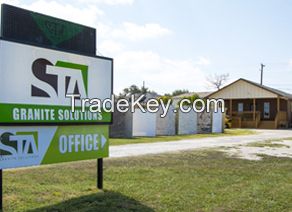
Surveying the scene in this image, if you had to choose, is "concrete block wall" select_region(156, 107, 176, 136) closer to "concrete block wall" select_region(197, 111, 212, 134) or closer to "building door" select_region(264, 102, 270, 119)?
"concrete block wall" select_region(197, 111, 212, 134)

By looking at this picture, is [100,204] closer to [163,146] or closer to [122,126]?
[163,146]

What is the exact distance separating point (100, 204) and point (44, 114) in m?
1.71

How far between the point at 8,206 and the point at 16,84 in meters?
1.85

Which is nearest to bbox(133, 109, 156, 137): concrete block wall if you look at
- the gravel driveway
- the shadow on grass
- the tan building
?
the gravel driveway

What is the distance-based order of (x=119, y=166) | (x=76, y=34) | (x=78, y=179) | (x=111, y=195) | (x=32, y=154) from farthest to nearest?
(x=119, y=166), (x=78, y=179), (x=76, y=34), (x=111, y=195), (x=32, y=154)

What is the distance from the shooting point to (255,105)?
47594mm

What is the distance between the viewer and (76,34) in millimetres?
7863

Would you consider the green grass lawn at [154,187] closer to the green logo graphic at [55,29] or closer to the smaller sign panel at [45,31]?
the smaller sign panel at [45,31]

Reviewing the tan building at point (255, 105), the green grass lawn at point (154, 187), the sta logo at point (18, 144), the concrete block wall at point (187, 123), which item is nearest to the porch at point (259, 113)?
the tan building at point (255, 105)

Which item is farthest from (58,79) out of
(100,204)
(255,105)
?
(255,105)

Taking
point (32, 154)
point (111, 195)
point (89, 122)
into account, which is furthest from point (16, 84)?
point (111, 195)

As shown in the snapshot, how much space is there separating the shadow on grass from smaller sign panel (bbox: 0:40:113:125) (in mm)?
1330

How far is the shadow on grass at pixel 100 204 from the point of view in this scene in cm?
642

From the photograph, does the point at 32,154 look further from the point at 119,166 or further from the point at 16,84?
the point at 119,166
